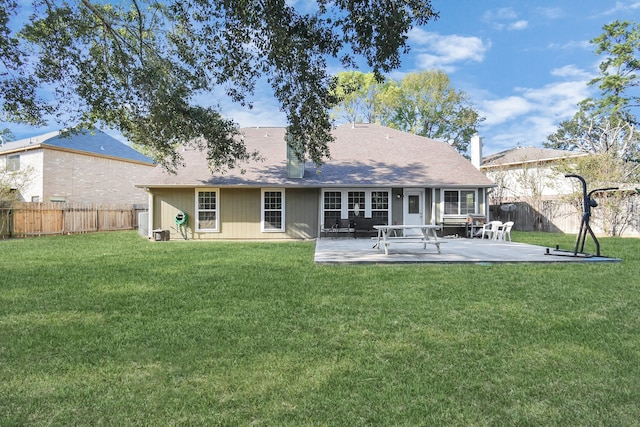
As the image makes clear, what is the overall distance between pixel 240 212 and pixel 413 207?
707 centimetres

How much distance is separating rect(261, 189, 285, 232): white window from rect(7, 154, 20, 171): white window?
1800 centimetres

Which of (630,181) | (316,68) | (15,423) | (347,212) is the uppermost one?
(316,68)

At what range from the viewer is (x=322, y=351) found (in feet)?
10.0

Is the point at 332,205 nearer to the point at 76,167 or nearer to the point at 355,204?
the point at 355,204

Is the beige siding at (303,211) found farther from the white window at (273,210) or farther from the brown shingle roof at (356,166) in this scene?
the brown shingle roof at (356,166)

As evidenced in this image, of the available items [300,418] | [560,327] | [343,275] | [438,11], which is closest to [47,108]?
[343,275]

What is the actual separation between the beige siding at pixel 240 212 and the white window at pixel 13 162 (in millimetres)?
14571

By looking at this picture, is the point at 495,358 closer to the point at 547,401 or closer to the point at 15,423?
the point at 547,401

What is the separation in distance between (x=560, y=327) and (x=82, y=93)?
10.3m

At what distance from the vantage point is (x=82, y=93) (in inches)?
349

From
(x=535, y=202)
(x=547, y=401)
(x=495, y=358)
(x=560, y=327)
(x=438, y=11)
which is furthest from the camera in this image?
(x=535, y=202)

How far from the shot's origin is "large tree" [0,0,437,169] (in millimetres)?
6070

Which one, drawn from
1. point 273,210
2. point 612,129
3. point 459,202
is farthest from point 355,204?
point 612,129

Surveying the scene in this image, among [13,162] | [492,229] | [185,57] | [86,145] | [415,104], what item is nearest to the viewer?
[185,57]
